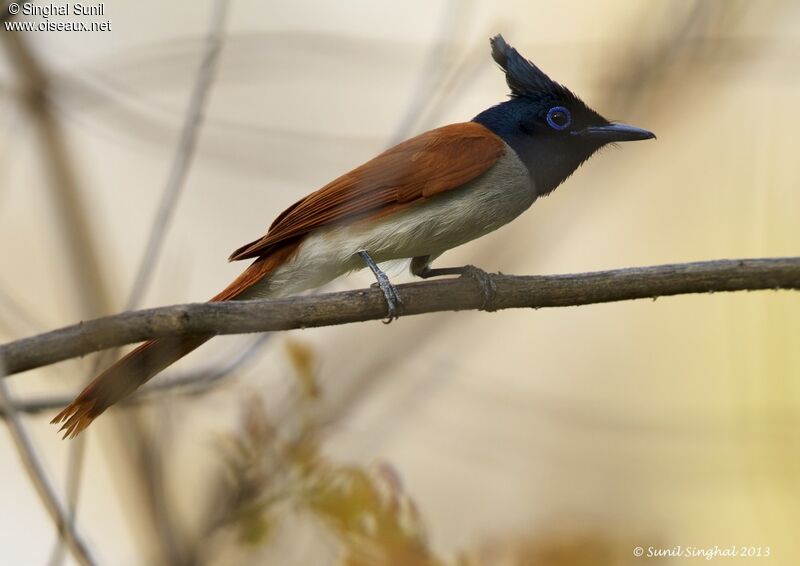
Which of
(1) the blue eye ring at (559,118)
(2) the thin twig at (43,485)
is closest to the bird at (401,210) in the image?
(1) the blue eye ring at (559,118)

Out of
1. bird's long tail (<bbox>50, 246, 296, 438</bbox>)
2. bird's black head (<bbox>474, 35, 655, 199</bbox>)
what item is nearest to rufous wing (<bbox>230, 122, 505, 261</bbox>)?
bird's black head (<bbox>474, 35, 655, 199</bbox>)

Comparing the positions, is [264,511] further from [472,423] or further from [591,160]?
[591,160]

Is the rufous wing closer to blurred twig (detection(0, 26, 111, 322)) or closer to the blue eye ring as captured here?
the blue eye ring

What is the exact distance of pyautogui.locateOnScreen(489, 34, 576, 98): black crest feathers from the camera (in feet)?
13.0

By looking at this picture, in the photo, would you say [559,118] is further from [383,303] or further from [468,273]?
[383,303]

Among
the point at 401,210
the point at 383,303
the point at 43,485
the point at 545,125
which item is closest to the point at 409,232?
the point at 401,210

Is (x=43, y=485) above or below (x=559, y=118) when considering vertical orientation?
below

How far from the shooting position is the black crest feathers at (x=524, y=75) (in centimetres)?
396

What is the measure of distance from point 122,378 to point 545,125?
2123 mm

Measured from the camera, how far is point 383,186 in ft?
12.0

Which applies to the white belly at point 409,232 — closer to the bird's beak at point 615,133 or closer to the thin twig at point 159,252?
the bird's beak at point 615,133

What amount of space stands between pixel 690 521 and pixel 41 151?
11.1 feet

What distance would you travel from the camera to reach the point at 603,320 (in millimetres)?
6133

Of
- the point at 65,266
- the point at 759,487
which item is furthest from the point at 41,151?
the point at 759,487
